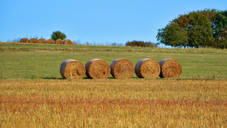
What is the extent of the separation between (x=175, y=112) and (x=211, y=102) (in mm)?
1973

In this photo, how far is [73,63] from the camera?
52.2ft

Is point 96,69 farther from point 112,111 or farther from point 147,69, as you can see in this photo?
point 112,111

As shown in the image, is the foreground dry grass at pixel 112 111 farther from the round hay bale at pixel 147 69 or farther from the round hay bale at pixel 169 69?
the round hay bale at pixel 169 69

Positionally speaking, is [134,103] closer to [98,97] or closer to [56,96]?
[98,97]

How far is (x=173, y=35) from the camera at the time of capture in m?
58.4

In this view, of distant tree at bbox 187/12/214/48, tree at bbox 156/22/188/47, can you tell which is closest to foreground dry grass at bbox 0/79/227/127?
tree at bbox 156/22/188/47

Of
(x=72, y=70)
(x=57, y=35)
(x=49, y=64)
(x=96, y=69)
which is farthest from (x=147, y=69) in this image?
(x=57, y=35)

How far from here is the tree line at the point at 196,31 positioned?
5925 centimetres

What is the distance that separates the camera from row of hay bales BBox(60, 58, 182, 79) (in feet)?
52.1

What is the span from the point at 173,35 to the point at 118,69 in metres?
44.0

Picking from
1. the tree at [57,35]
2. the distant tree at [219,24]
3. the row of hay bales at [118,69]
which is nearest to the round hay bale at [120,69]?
the row of hay bales at [118,69]

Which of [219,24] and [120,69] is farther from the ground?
[219,24]

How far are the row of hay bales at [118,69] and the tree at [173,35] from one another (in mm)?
41897

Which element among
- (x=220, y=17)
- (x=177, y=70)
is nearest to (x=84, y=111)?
(x=177, y=70)
